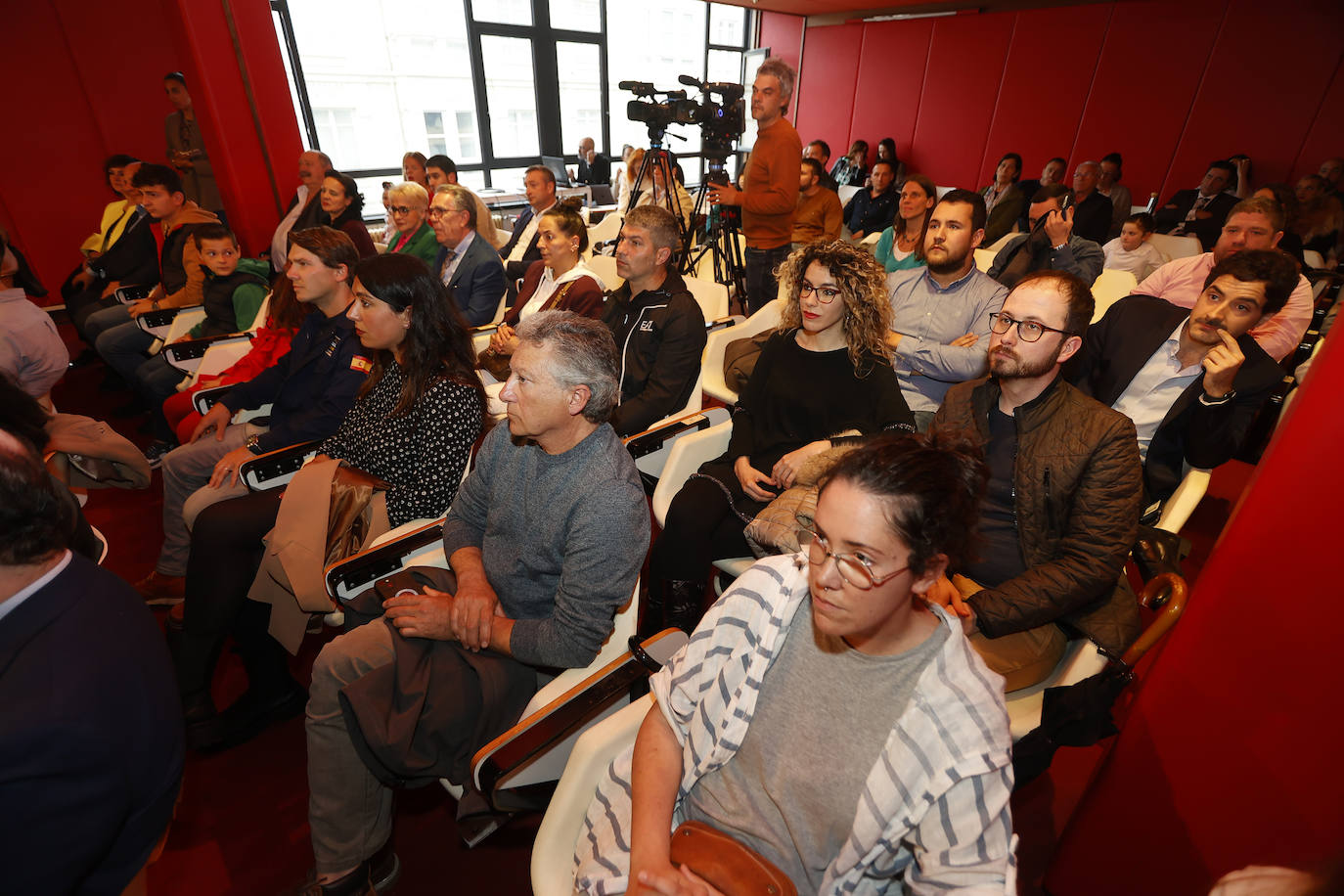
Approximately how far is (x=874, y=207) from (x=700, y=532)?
5.80m

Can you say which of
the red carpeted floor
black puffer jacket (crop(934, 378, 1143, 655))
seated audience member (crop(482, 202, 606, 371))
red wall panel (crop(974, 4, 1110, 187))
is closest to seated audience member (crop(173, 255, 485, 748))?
the red carpeted floor

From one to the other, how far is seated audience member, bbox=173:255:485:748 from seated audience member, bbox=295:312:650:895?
45cm

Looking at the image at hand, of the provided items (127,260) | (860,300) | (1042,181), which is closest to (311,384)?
(860,300)

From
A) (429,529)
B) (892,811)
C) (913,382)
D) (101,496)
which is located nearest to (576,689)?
(892,811)

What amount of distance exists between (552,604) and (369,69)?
7.71 m

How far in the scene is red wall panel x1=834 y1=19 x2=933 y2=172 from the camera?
7.77 m

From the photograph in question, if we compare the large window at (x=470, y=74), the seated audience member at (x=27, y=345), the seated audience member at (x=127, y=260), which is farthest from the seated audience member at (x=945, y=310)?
the large window at (x=470, y=74)

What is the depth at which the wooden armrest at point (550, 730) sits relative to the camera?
1.10m

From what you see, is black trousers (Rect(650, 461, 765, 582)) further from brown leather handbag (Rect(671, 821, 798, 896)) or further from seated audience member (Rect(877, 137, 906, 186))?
seated audience member (Rect(877, 137, 906, 186))

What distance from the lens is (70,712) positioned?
91 cm

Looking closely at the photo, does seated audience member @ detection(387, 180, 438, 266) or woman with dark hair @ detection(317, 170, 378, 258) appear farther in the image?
woman with dark hair @ detection(317, 170, 378, 258)

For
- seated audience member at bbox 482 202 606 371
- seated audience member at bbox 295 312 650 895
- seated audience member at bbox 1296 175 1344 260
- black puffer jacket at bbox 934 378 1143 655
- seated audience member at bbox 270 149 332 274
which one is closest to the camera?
seated audience member at bbox 295 312 650 895

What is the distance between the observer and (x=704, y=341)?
2.63 meters

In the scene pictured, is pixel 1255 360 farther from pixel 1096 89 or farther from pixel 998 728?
pixel 1096 89
